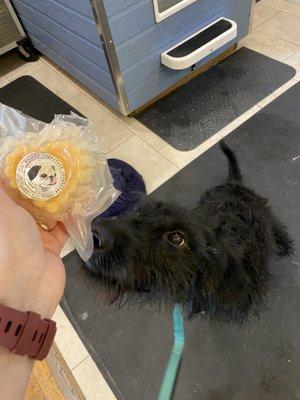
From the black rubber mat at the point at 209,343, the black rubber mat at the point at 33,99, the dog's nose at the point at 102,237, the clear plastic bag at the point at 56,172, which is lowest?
the black rubber mat at the point at 209,343

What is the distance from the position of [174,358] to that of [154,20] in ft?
4.63

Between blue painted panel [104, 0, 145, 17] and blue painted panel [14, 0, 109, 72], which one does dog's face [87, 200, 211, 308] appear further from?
blue painted panel [14, 0, 109, 72]

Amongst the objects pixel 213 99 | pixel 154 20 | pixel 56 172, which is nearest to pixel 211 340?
pixel 56 172

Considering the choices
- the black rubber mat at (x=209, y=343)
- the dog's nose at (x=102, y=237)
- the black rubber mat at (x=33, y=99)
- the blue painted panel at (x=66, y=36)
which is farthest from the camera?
the black rubber mat at (x=33, y=99)

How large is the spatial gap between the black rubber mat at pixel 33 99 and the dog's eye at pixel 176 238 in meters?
1.38

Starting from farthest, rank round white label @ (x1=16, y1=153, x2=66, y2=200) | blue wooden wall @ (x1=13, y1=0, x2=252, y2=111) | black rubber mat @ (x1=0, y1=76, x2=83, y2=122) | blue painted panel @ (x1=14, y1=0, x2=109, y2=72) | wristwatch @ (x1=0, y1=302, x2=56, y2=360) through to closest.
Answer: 1. black rubber mat @ (x1=0, y1=76, x2=83, y2=122)
2. blue painted panel @ (x1=14, y1=0, x2=109, y2=72)
3. blue wooden wall @ (x1=13, y1=0, x2=252, y2=111)
4. round white label @ (x1=16, y1=153, x2=66, y2=200)
5. wristwatch @ (x1=0, y1=302, x2=56, y2=360)

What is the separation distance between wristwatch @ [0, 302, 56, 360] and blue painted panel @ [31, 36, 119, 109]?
4.83ft

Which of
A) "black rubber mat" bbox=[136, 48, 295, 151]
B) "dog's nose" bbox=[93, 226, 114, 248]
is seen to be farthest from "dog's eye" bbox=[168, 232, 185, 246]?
"black rubber mat" bbox=[136, 48, 295, 151]

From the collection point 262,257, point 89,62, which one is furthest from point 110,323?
point 89,62

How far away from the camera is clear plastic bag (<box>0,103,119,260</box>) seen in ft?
2.16

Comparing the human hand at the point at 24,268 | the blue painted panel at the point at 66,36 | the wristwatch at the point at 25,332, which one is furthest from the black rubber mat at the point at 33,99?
the wristwatch at the point at 25,332

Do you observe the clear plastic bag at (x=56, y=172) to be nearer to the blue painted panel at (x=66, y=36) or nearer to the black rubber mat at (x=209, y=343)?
the black rubber mat at (x=209, y=343)

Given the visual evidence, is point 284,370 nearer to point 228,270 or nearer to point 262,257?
point 262,257

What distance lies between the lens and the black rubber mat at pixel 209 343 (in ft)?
3.61
